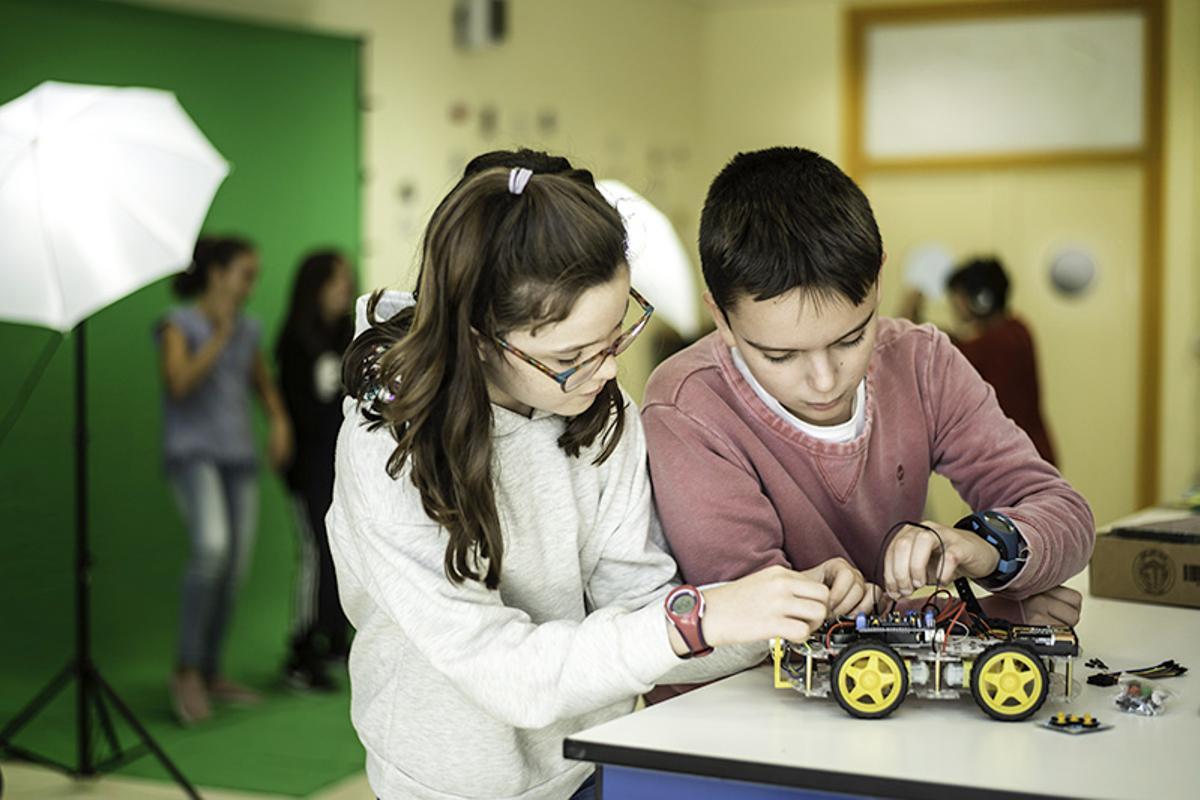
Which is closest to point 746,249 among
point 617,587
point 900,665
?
point 617,587

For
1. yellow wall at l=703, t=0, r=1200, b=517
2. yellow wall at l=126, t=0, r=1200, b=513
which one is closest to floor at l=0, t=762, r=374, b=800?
yellow wall at l=126, t=0, r=1200, b=513

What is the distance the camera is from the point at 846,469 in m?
1.82

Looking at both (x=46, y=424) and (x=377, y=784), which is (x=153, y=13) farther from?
(x=377, y=784)

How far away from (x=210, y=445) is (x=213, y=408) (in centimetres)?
12

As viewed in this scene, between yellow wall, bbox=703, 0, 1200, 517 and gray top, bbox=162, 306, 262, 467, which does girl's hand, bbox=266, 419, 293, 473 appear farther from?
yellow wall, bbox=703, 0, 1200, 517

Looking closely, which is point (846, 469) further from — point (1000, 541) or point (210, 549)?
point (210, 549)

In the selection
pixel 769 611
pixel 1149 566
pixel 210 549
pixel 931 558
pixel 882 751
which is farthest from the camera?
pixel 210 549

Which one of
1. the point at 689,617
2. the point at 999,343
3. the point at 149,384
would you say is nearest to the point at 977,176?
the point at 999,343

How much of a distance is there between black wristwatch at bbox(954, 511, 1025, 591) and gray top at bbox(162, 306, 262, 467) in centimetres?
323

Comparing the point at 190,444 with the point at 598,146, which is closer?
the point at 190,444

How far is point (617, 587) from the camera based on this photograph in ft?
5.56

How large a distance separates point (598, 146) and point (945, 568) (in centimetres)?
525

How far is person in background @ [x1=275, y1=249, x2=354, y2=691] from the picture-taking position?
4812 mm

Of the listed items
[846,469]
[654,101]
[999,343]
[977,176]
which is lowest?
[846,469]
